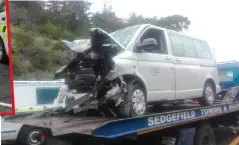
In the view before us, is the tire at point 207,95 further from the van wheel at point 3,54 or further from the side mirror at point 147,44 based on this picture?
the van wheel at point 3,54

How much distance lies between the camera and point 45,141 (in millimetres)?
4453

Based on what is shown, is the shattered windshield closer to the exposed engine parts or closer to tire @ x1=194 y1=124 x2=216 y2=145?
the exposed engine parts

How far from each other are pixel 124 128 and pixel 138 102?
825 millimetres

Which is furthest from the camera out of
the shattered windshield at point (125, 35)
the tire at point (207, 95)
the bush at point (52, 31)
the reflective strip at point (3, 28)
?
the bush at point (52, 31)

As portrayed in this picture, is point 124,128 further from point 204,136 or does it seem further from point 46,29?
point 46,29

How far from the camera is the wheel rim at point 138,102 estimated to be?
4629 mm

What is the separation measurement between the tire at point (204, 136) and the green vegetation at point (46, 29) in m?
10.8

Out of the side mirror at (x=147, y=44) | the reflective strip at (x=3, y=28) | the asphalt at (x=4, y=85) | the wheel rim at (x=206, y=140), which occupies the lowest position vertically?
the wheel rim at (x=206, y=140)

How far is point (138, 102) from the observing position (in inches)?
186

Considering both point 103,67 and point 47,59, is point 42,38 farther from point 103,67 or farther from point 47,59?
point 103,67

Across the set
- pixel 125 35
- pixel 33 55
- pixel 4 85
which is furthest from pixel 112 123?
pixel 33 55

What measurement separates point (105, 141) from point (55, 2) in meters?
25.0

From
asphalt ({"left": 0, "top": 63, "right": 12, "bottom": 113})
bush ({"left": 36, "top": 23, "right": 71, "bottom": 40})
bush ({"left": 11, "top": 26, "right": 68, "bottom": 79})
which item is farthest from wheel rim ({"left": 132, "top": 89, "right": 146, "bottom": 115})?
bush ({"left": 36, "top": 23, "right": 71, "bottom": 40})

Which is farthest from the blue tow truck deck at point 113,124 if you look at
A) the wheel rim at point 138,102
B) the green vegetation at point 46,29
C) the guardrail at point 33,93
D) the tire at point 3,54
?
the green vegetation at point 46,29
